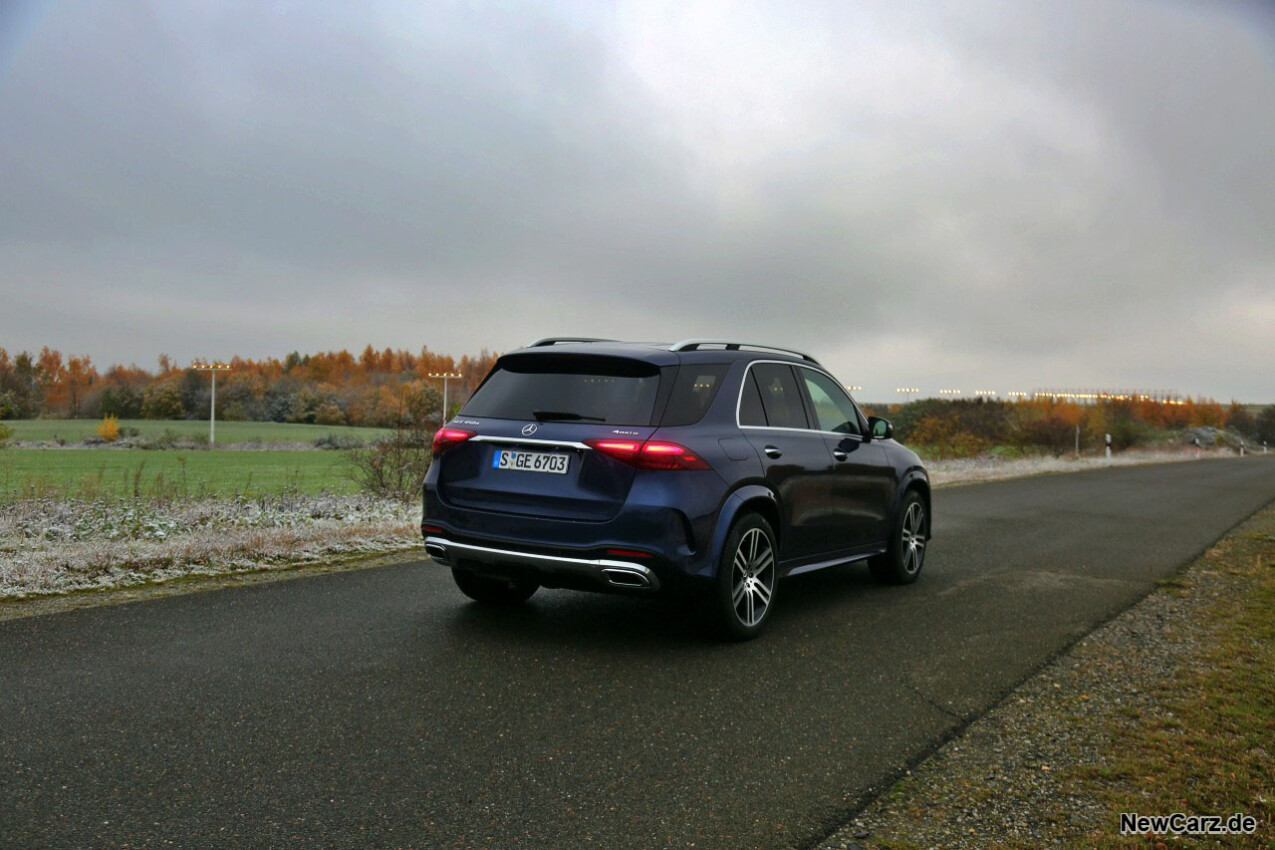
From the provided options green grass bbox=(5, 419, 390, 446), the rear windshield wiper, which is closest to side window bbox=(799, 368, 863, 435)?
the rear windshield wiper

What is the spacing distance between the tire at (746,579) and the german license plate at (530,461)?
1.08 metres

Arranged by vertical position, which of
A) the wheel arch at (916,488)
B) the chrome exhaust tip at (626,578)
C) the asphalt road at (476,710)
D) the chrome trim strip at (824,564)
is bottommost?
the asphalt road at (476,710)

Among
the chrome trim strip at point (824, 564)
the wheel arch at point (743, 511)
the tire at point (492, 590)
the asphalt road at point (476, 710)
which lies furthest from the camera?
the tire at point (492, 590)

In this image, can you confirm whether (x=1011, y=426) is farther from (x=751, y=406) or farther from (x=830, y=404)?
(x=751, y=406)

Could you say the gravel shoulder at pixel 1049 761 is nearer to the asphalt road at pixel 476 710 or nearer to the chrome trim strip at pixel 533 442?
the asphalt road at pixel 476 710

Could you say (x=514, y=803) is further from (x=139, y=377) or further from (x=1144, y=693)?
(x=139, y=377)

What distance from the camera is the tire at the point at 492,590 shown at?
21.6 ft

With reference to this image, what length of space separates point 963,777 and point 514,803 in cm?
176

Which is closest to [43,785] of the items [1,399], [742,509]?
[742,509]

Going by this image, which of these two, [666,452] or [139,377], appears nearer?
[666,452]

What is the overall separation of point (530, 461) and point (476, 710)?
1.63m

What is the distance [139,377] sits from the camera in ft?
241

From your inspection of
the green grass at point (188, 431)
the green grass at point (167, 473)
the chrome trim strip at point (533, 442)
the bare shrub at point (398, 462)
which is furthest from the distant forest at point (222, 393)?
the chrome trim strip at point (533, 442)

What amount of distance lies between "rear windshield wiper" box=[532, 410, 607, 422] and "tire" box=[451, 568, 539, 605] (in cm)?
152
